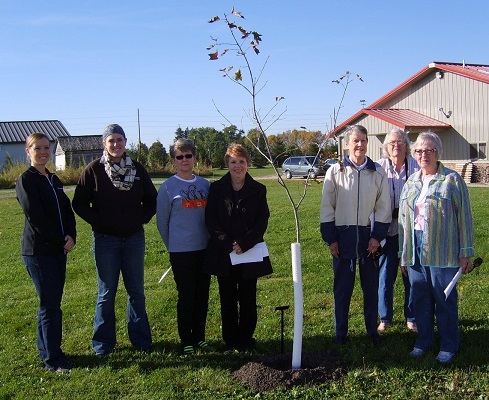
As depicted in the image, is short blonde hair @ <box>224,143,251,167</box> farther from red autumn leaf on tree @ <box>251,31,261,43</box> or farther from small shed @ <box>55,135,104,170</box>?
small shed @ <box>55,135,104,170</box>

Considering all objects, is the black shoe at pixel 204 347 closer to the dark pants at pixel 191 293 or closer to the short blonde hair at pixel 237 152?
the dark pants at pixel 191 293

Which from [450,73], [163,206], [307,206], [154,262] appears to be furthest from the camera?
[450,73]

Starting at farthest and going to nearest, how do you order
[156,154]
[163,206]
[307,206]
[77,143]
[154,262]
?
[77,143] < [156,154] < [307,206] < [154,262] < [163,206]

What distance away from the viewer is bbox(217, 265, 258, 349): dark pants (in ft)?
16.9

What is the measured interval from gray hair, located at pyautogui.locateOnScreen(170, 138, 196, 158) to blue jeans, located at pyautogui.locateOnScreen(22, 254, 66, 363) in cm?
135

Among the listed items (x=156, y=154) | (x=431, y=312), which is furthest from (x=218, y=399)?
(x=156, y=154)

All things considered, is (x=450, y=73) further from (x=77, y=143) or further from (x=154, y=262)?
(x=77, y=143)

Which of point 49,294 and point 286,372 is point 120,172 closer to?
point 49,294

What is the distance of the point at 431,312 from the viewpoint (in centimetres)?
486

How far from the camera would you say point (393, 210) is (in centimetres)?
537

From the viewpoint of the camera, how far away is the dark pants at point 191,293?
5.11 metres

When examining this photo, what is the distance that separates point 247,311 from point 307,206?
11845 mm

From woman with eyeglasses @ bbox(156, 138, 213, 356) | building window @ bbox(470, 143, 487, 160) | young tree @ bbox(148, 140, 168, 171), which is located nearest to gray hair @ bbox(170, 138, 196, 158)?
woman with eyeglasses @ bbox(156, 138, 213, 356)

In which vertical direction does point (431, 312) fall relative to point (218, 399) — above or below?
above
